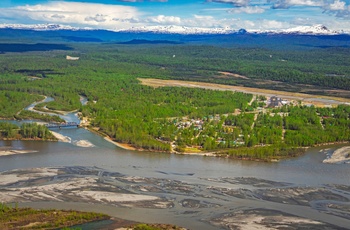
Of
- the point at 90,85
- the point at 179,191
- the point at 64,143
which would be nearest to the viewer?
the point at 179,191

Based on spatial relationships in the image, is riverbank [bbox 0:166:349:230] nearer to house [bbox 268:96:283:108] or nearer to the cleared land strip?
house [bbox 268:96:283:108]

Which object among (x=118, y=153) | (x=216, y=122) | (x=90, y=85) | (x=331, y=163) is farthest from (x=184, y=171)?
(x=90, y=85)

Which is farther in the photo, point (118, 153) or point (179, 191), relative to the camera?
point (118, 153)

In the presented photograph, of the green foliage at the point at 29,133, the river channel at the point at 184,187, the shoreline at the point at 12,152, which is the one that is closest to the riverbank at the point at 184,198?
the river channel at the point at 184,187

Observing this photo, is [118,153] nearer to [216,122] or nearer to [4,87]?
[216,122]

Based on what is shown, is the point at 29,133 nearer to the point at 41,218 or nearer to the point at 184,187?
the point at 184,187
